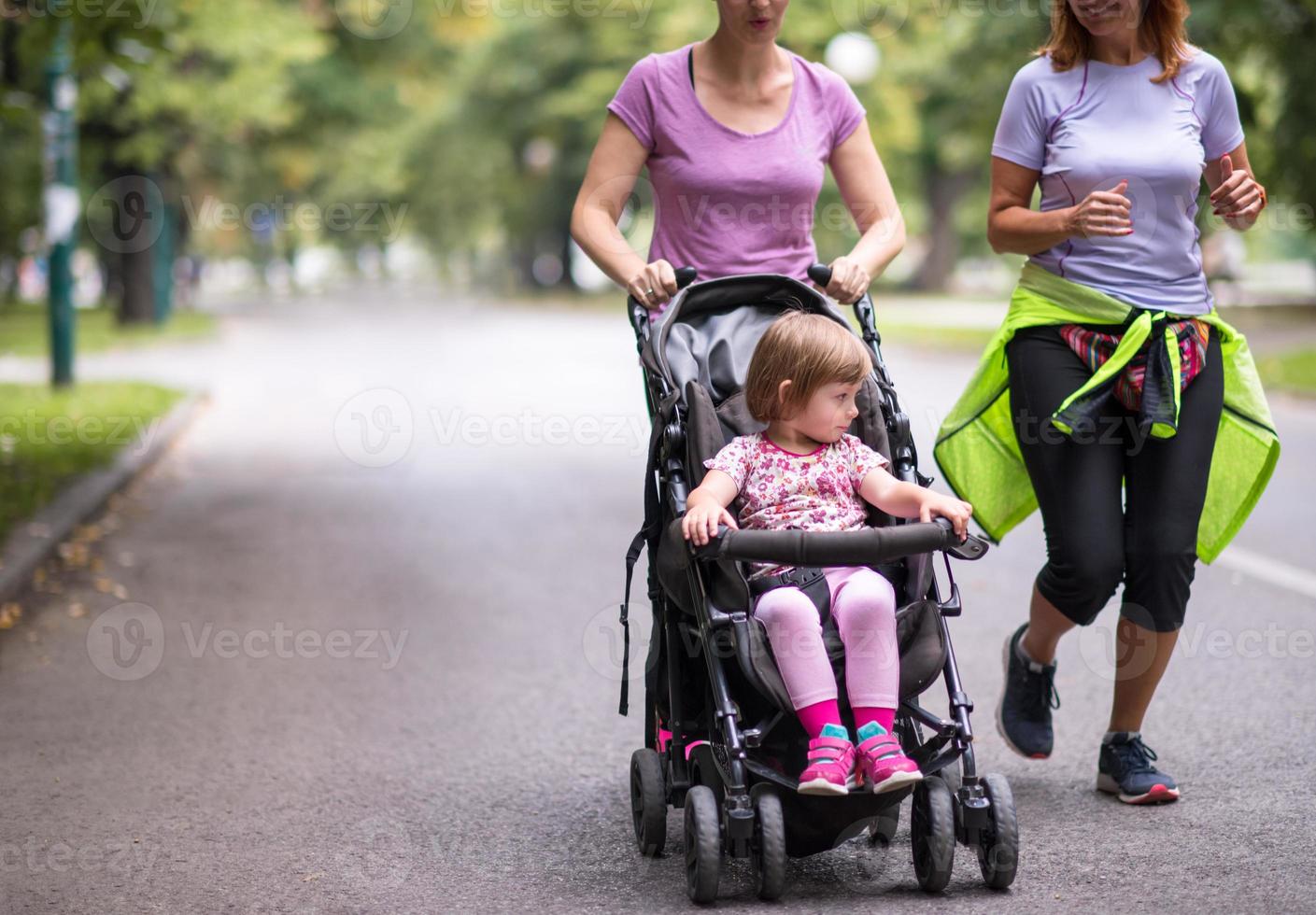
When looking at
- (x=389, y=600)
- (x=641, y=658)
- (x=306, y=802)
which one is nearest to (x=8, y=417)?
(x=389, y=600)

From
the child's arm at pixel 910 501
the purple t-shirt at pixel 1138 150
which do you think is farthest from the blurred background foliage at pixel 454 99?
the child's arm at pixel 910 501

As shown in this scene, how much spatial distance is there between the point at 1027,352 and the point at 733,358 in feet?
2.78

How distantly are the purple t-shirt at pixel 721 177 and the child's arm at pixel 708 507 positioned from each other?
833 mm

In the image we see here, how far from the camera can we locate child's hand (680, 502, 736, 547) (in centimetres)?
368

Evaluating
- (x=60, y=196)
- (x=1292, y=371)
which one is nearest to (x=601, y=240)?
(x=60, y=196)

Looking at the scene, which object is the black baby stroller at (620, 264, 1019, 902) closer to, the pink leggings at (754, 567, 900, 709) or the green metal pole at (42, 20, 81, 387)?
the pink leggings at (754, 567, 900, 709)

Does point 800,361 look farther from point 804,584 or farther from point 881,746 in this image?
point 881,746

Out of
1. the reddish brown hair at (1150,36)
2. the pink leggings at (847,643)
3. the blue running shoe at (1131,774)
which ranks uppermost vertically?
the reddish brown hair at (1150,36)

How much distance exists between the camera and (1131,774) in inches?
178

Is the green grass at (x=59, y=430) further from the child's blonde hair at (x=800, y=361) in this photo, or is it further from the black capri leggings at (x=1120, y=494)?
the black capri leggings at (x=1120, y=494)

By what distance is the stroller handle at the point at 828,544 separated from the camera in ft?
11.9

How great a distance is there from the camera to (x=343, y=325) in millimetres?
34500

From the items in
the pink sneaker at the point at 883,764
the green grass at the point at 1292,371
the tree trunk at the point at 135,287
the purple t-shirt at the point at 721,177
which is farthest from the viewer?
the tree trunk at the point at 135,287

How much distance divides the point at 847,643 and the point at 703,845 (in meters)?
0.53
